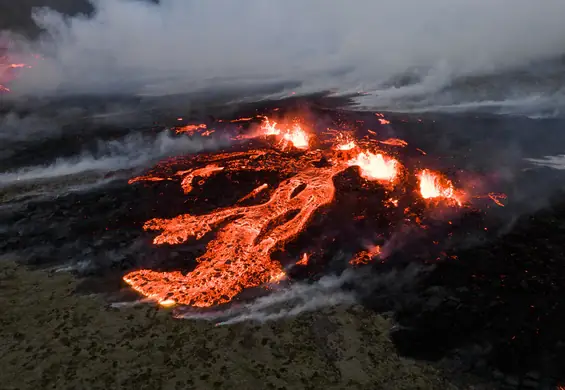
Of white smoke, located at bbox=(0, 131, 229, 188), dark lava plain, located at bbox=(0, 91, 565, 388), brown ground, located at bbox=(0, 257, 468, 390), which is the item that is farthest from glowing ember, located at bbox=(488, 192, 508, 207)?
white smoke, located at bbox=(0, 131, 229, 188)

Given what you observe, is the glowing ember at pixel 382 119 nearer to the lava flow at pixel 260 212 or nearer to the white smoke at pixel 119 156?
the lava flow at pixel 260 212

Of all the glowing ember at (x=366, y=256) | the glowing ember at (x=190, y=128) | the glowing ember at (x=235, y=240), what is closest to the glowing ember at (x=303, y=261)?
the glowing ember at (x=235, y=240)

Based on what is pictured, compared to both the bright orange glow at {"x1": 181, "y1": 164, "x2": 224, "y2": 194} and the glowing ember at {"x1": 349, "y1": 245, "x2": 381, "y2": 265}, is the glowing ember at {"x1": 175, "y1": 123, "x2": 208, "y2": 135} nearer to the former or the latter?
the bright orange glow at {"x1": 181, "y1": 164, "x2": 224, "y2": 194}

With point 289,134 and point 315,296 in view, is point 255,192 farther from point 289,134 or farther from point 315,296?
point 289,134

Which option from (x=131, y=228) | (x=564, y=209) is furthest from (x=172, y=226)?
(x=564, y=209)

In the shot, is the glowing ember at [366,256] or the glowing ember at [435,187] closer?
the glowing ember at [366,256]

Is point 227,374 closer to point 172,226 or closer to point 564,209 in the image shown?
point 172,226

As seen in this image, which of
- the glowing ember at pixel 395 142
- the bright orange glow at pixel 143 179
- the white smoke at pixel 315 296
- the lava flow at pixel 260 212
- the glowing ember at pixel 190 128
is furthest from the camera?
the glowing ember at pixel 190 128
